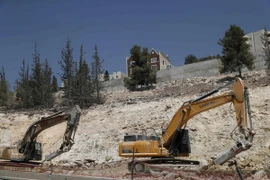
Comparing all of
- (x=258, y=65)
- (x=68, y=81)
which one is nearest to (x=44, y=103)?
(x=68, y=81)

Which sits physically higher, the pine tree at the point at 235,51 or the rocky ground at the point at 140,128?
the pine tree at the point at 235,51

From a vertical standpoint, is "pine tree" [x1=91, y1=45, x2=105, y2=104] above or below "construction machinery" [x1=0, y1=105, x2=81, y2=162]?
above

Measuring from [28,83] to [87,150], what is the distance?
24090 millimetres

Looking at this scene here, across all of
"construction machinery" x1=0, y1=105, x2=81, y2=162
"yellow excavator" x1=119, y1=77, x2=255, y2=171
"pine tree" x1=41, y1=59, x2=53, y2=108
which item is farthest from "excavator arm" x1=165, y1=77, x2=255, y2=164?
"pine tree" x1=41, y1=59, x2=53, y2=108

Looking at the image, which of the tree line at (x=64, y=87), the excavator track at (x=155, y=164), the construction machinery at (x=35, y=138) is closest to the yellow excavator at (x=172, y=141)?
the excavator track at (x=155, y=164)

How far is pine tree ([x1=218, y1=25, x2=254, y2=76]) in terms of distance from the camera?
111 ft

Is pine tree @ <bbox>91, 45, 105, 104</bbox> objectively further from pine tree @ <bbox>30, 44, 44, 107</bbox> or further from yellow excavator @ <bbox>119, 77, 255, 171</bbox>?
yellow excavator @ <bbox>119, 77, 255, 171</bbox>

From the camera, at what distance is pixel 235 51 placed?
113 ft

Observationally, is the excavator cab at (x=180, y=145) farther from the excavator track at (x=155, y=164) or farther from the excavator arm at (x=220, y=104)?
the excavator track at (x=155, y=164)

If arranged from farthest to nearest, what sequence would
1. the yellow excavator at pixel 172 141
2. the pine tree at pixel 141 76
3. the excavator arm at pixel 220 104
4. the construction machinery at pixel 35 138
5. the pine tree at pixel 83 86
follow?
the pine tree at pixel 141 76 → the pine tree at pixel 83 86 → the construction machinery at pixel 35 138 → the yellow excavator at pixel 172 141 → the excavator arm at pixel 220 104

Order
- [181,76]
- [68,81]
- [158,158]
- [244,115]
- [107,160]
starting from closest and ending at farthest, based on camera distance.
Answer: [244,115] → [158,158] → [107,160] → [68,81] → [181,76]

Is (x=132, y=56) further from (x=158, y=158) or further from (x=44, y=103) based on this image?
(x=158, y=158)

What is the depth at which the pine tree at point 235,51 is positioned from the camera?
3397 cm

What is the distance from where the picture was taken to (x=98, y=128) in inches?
914
